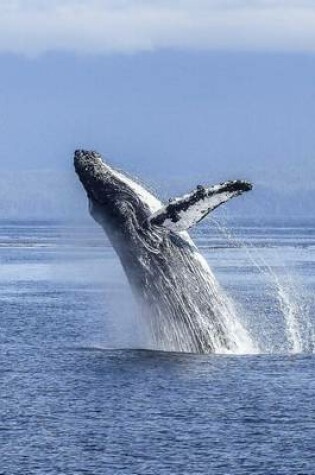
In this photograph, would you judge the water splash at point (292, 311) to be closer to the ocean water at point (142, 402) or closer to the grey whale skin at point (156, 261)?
the ocean water at point (142, 402)

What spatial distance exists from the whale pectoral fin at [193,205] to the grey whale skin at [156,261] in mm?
658

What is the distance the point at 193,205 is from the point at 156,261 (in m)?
1.79

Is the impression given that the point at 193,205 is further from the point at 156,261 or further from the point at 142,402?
the point at 142,402

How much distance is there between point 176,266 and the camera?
26.0 metres

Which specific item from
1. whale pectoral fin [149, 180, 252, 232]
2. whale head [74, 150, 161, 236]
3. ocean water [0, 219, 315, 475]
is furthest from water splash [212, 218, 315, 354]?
whale head [74, 150, 161, 236]

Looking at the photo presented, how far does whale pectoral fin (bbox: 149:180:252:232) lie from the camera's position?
24141 mm

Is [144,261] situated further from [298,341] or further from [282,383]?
[298,341]

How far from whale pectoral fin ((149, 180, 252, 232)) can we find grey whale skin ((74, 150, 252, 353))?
66cm

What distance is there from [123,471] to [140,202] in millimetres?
8542

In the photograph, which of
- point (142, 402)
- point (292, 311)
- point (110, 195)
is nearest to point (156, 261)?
point (110, 195)

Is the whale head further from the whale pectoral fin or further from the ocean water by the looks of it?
the ocean water

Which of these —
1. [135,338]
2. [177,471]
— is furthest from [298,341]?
[177,471]

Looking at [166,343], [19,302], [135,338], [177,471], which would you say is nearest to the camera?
[177,471]

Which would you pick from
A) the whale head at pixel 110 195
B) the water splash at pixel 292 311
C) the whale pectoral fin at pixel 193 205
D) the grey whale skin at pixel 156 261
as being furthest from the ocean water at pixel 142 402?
the whale head at pixel 110 195
